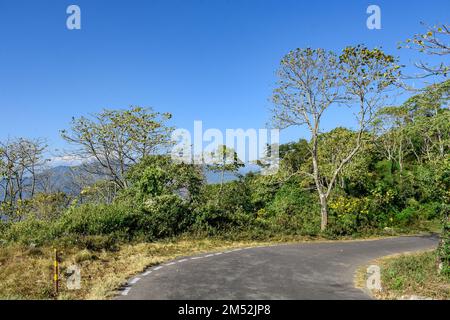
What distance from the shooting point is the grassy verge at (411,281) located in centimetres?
961

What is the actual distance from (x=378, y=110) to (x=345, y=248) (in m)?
8.73

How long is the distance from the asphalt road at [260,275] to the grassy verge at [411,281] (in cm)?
63

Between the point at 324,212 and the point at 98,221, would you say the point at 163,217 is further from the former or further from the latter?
the point at 324,212

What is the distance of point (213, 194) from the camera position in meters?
33.2

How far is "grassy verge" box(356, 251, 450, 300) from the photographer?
31.5 ft

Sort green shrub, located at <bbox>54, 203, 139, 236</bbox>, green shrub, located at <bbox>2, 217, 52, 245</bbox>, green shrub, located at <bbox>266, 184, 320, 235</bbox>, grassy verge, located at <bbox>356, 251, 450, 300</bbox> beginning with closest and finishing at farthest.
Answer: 1. grassy verge, located at <bbox>356, 251, 450, 300</bbox>
2. green shrub, located at <bbox>2, 217, 52, 245</bbox>
3. green shrub, located at <bbox>54, 203, 139, 236</bbox>
4. green shrub, located at <bbox>266, 184, 320, 235</bbox>

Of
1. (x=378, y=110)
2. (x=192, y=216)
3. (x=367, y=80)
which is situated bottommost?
(x=192, y=216)

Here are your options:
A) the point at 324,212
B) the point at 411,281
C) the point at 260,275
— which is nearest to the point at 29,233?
the point at 260,275

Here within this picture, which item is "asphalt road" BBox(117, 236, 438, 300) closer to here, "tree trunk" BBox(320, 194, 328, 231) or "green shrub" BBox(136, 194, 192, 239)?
"green shrub" BBox(136, 194, 192, 239)

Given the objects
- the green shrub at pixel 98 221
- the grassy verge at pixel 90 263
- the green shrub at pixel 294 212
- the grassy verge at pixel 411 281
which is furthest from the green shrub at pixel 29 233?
the grassy verge at pixel 411 281

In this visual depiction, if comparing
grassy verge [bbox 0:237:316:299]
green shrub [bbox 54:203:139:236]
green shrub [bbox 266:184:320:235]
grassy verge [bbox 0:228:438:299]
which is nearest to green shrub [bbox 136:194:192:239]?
green shrub [bbox 54:203:139:236]

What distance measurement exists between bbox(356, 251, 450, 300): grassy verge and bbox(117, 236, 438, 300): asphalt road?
0.63m

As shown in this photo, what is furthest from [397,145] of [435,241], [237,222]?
[237,222]

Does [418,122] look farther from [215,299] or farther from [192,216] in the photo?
[192,216]
